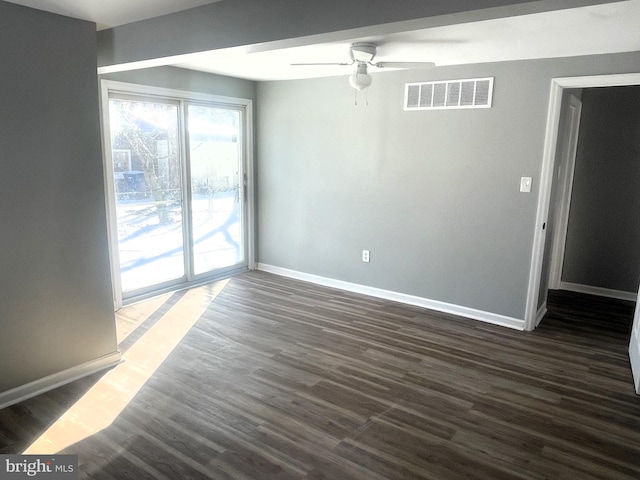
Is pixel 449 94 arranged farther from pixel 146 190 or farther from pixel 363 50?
pixel 146 190

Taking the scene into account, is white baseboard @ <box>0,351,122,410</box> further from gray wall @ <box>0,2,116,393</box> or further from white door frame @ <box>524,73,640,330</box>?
white door frame @ <box>524,73,640,330</box>

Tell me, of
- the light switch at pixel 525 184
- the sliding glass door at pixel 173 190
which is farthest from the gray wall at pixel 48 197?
the light switch at pixel 525 184

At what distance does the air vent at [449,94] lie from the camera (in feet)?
13.1

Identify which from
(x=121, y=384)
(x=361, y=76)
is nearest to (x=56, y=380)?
(x=121, y=384)

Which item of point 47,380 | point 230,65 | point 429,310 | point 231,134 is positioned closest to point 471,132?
point 429,310

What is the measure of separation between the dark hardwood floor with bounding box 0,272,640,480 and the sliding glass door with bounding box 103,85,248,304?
679 mm

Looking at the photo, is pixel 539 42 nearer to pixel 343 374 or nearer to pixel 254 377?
pixel 343 374

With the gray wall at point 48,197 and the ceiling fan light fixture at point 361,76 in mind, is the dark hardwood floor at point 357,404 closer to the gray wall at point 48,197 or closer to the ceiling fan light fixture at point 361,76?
the gray wall at point 48,197

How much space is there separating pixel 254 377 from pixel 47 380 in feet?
4.43

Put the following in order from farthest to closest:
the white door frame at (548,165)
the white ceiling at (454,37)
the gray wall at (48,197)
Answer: the white door frame at (548,165) < the gray wall at (48,197) < the white ceiling at (454,37)

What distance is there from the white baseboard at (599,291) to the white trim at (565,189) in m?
0.11

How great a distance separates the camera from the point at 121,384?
3.06 metres

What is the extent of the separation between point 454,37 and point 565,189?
2.82 m

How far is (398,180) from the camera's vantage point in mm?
4594
